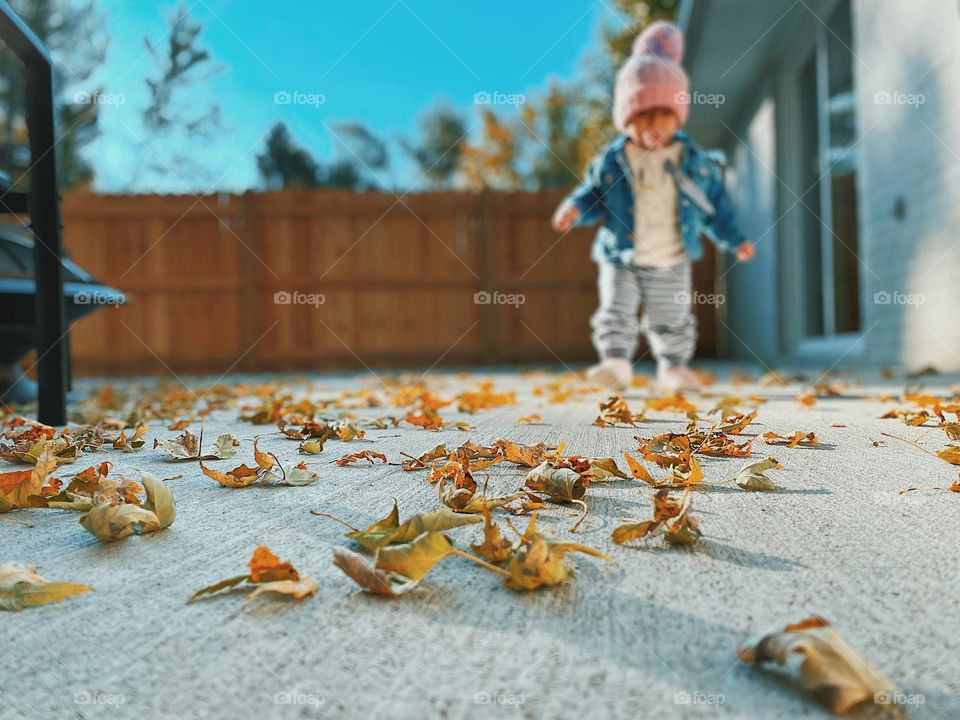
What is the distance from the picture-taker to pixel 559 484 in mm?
1149

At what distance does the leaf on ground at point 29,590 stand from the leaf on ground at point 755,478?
3.15 ft

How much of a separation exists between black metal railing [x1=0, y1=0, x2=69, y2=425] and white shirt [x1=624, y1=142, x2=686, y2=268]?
8.56ft

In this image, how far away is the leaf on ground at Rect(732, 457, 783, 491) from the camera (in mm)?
1197

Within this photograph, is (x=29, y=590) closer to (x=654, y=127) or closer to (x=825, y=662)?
(x=825, y=662)

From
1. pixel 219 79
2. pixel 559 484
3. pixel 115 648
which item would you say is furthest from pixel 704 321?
pixel 115 648

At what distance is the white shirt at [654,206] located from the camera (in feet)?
12.3

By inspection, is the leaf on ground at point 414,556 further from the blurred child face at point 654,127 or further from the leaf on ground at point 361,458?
the blurred child face at point 654,127

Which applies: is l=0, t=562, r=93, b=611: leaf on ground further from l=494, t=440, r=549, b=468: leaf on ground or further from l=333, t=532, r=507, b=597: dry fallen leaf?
l=494, t=440, r=549, b=468: leaf on ground

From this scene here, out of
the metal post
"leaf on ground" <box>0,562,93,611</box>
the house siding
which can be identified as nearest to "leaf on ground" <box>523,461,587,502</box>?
"leaf on ground" <box>0,562,93,611</box>

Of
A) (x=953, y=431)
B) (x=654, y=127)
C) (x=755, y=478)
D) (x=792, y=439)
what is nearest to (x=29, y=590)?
(x=755, y=478)

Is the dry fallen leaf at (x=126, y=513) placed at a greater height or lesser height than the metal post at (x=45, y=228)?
lesser

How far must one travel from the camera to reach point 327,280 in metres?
7.95

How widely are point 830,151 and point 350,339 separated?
4951 mm

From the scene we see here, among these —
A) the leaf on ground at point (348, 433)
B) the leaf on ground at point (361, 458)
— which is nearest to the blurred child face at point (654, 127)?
the leaf on ground at point (348, 433)
